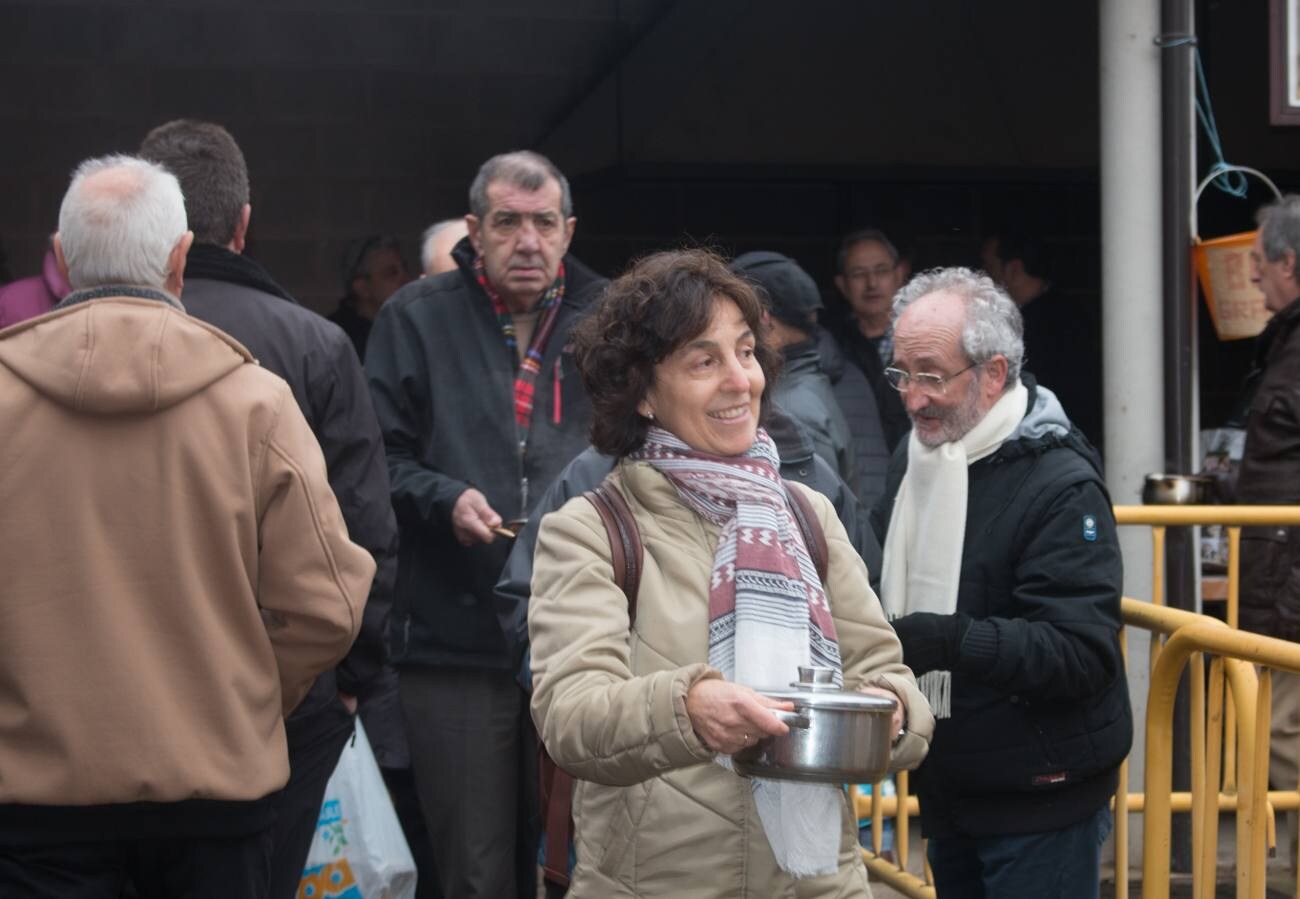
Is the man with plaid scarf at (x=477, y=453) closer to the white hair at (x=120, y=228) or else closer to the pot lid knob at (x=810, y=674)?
the white hair at (x=120, y=228)

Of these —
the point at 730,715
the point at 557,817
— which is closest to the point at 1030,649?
the point at 557,817

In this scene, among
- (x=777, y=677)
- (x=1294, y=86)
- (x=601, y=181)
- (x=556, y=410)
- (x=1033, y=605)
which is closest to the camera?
(x=777, y=677)

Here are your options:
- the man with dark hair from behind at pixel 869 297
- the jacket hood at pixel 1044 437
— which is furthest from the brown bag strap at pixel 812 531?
the man with dark hair from behind at pixel 869 297

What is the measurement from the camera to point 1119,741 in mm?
3457

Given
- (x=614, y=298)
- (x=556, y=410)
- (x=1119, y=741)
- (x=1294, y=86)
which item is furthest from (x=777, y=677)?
(x=1294, y=86)

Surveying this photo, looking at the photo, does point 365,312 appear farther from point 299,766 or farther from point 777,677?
point 777,677

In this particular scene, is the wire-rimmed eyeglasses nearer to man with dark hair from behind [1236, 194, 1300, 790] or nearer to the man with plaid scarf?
the man with plaid scarf

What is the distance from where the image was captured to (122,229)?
10.2ft

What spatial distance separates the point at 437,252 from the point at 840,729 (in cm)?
351

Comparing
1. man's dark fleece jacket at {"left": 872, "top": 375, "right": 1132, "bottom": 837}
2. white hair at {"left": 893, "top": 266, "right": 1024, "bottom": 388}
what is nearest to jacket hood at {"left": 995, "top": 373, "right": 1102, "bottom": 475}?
man's dark fleece jacket at {"left": 872, "top": 375, "right": 1132, "bottom": 837}

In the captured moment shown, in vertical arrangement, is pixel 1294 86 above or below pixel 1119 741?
above

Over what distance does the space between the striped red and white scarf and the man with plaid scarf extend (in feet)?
5.08

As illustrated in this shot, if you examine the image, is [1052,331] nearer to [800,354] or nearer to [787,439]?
[800,354]

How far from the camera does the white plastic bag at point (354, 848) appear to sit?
4012 millimetres
